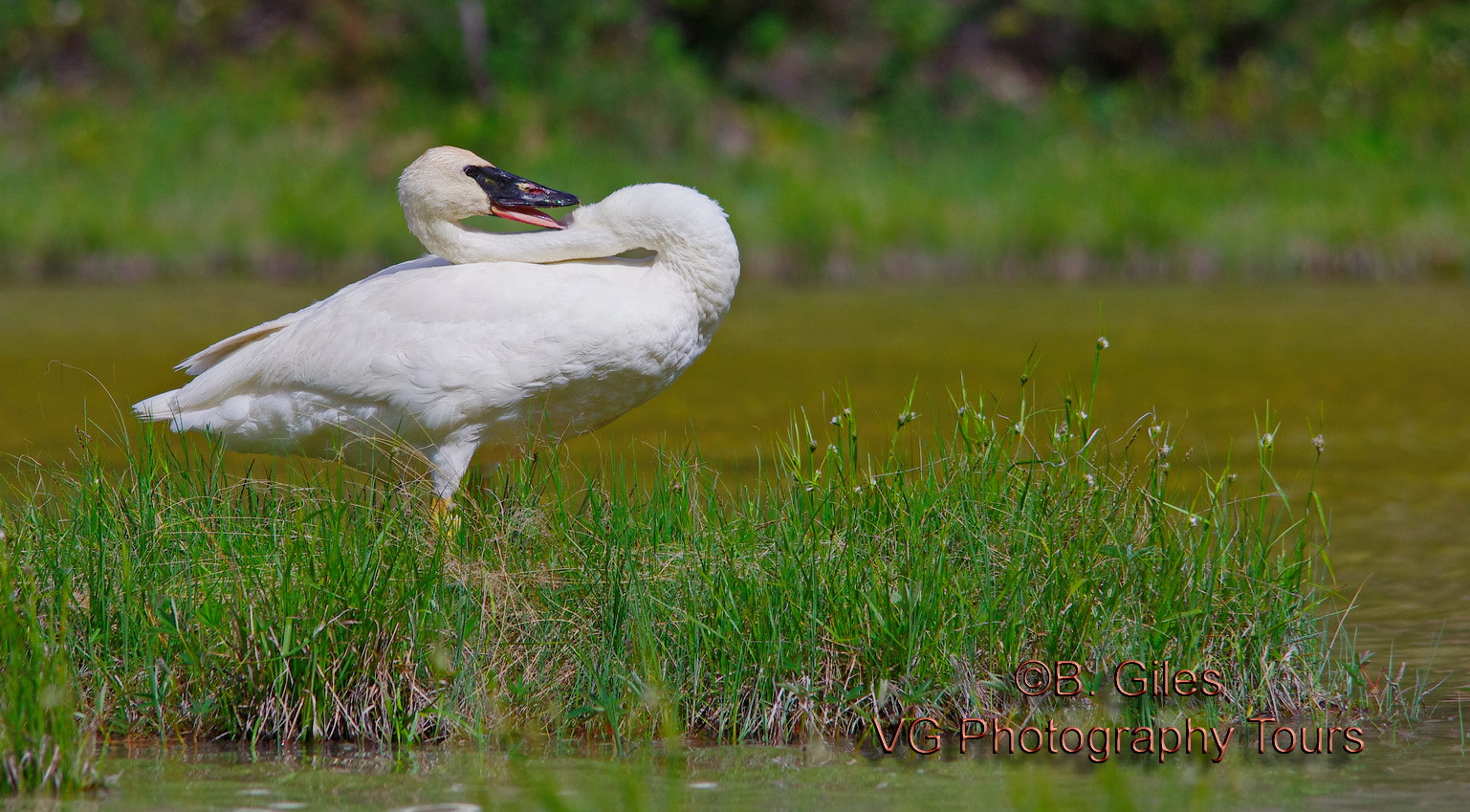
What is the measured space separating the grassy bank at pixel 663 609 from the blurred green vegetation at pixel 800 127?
11.6 meters

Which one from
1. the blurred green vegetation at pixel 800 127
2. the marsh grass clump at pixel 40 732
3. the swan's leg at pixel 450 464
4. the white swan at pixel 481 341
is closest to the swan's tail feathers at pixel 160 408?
the white swan at pixel 481 341

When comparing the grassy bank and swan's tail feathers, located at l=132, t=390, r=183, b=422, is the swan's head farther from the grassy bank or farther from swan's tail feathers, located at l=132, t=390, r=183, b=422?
the grassy bank

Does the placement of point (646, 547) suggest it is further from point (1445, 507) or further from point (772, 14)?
point (772, 14)

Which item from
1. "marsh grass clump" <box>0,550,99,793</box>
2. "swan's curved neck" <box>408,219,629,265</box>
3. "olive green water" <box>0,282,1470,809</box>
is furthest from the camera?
"swan's curved neck" <box>408,219,629,265</box>

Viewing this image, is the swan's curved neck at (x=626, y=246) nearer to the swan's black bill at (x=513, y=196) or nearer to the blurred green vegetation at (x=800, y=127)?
the swan's black bill at (x=513, y=196)

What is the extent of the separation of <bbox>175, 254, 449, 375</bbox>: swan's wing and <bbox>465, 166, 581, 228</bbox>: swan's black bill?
1.18ft

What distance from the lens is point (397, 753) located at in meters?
3.95

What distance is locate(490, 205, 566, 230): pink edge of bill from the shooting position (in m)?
5.29

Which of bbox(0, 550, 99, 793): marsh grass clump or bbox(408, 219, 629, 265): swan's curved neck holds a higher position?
bbox(408, 219, 629, 265): swan's curved neck

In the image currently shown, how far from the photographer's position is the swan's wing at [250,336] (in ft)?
17.7

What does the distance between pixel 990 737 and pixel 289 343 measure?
95.8 inches

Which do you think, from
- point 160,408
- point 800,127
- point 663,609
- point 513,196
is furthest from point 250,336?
point 800,127

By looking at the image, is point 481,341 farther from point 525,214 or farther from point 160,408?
point 160,408

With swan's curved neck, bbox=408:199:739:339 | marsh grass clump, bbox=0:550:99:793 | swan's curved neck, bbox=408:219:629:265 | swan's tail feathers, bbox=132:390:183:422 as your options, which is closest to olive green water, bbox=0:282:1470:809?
marsh grass clump, bbox=0:550:99:793
